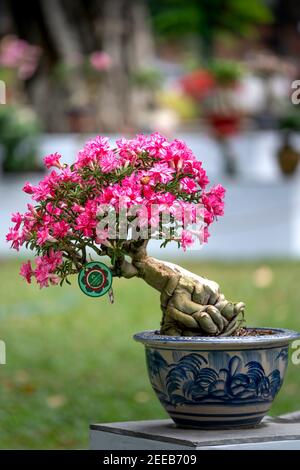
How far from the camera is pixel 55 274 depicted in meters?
3.13

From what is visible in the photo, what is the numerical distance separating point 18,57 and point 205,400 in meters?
9.22

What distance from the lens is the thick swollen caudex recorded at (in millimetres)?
3105

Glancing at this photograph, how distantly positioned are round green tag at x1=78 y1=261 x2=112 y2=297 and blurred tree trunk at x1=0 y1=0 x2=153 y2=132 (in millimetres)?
9396

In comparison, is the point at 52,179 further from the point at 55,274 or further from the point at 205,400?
the point at 205,400

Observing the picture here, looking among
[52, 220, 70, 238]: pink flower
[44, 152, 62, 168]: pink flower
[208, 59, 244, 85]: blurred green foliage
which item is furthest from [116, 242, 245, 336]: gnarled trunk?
[208, 59, 244, 85]: blurred green foliage

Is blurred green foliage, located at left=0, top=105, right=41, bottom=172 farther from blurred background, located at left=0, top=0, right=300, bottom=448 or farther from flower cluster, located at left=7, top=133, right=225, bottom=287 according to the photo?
flower cluster, located at left=7, top=133, right=225, bottom=287

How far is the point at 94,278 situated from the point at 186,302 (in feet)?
0.85

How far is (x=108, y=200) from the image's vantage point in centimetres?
300

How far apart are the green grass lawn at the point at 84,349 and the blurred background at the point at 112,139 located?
0.04ft

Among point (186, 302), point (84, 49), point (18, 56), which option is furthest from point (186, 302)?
point (84, 49)

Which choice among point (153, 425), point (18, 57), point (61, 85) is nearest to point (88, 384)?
point (153, 425)

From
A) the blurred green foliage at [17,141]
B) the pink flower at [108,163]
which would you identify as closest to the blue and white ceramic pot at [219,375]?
the pink flower at [108,163]

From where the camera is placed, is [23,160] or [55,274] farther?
[23,160]

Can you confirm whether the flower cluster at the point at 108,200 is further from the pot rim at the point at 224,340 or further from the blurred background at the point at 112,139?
the blurred background at the point at 112,139
